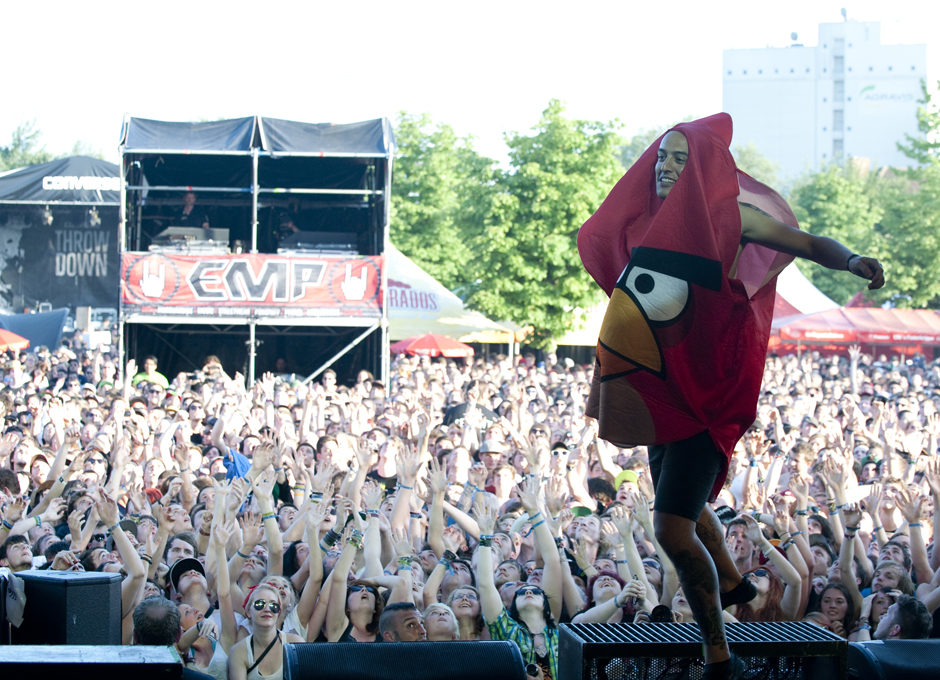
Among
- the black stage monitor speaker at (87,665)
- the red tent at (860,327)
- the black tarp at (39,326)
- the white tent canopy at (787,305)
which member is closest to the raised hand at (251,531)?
the black stage monitor speaker at (87,665)

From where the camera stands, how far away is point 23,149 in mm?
44719

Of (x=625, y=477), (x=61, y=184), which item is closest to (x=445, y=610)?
(x=625, y=477)

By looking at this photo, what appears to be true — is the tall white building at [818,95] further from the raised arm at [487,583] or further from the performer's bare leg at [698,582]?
the performer's bare leg at [698,582]

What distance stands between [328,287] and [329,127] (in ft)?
8.87

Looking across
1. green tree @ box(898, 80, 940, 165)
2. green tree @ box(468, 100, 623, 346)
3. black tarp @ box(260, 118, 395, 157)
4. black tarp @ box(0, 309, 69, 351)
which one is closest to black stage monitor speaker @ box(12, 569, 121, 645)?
black tarp @ box(260, 118, 395, 157)

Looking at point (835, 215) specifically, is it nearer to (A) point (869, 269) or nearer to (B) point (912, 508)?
(B) point (912, 508)

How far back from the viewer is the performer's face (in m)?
2.84

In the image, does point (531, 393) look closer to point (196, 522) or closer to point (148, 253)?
point (148, 253)

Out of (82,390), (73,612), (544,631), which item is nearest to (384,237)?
(82,390)

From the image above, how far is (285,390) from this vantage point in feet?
44.1

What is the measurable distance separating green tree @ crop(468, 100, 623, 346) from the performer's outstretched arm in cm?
1990

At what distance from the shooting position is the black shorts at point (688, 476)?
275cm

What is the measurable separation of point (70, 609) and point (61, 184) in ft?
85.5

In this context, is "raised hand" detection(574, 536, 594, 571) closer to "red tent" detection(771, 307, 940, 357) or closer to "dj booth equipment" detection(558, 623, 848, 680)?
"dj booth equipment" detection(558, 623, 848, 680)
